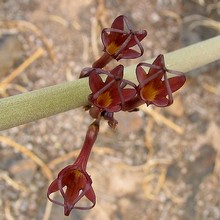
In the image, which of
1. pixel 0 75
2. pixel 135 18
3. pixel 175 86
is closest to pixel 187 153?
pixel 135 18

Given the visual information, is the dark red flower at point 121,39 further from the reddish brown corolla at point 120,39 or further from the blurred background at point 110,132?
the blurred background at point 110,132

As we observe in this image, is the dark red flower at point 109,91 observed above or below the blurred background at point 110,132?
above

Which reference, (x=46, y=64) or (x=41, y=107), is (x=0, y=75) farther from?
(x=41, y=107)

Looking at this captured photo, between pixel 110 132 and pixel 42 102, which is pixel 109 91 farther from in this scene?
pixel 110 132

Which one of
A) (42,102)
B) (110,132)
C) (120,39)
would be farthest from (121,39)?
(110,132)

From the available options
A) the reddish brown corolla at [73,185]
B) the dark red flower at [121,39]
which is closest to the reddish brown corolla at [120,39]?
the dark red flower at [121,39]

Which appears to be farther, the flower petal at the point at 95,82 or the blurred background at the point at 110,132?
the blurred background at the point at 110,132
